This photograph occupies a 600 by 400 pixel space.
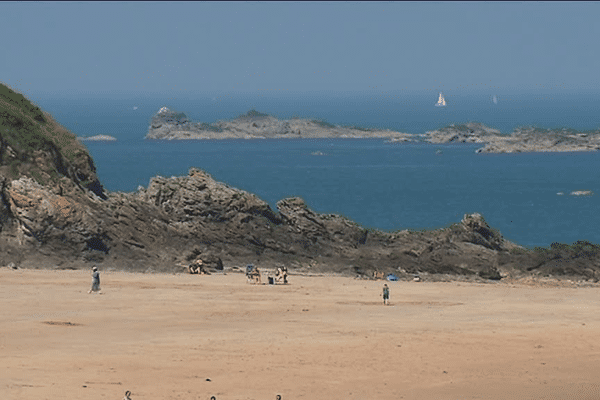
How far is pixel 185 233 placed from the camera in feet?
167

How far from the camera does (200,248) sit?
49938 millimetres

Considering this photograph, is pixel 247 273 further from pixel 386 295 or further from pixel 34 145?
pixel 34 145

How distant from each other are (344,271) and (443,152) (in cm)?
12957

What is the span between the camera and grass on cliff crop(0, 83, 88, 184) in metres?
49.2

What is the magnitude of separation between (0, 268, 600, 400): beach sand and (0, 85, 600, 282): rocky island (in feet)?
22.0

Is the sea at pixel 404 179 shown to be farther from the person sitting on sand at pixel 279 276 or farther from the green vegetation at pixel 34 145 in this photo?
the person sitting on sand at pixel 279 276

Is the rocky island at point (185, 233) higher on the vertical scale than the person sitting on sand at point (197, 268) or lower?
higher

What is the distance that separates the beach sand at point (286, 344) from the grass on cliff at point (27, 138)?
10.0m

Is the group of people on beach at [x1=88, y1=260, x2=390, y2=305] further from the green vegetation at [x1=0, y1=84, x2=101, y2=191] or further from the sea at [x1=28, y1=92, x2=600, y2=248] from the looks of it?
the sea at [x1=28, y1=92, x2=600, y2=248]

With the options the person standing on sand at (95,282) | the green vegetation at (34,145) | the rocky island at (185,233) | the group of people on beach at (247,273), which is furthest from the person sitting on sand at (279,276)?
the green vegetation at (34,145)

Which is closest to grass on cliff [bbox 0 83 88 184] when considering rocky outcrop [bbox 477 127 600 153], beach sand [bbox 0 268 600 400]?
beach sand [bbox 0 268 600 400]

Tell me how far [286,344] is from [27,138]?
25.9 meters

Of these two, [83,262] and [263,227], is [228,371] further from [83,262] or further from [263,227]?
[263,227]

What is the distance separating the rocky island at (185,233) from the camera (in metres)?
47.1
